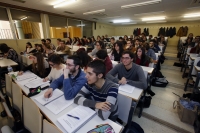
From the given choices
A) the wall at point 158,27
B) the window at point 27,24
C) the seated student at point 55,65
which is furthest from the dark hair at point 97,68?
the wall at point 158,27

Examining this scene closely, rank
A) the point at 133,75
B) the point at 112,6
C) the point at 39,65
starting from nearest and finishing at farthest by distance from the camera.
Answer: the point at 133,75 → the point at 39,65 → the point at 112,6

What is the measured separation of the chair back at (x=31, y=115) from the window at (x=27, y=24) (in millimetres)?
5385

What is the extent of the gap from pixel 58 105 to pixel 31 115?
1.00ft

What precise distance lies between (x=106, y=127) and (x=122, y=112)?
1.73ft

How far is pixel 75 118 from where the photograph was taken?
88 centimetres

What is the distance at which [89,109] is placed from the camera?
3.24 feet

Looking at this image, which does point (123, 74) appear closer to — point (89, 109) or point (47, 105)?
point (89, 109)

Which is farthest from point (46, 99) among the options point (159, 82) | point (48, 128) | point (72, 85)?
point (159, 82)

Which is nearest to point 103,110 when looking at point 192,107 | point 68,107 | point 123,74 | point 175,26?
point 68,107

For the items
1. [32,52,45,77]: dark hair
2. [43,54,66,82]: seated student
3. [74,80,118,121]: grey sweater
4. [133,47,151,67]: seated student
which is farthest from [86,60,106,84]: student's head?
[133,47,151,67]: seated student

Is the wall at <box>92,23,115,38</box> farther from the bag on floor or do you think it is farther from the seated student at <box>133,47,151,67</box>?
the bag on floor

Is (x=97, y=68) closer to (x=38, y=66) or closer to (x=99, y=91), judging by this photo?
(x=99, y=91)

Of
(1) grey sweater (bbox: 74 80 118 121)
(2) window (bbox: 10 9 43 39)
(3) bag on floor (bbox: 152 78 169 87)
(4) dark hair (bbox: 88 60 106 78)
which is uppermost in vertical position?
(2) window (bbox: 10 9 43 39)

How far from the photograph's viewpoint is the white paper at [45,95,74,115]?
1006 mm
